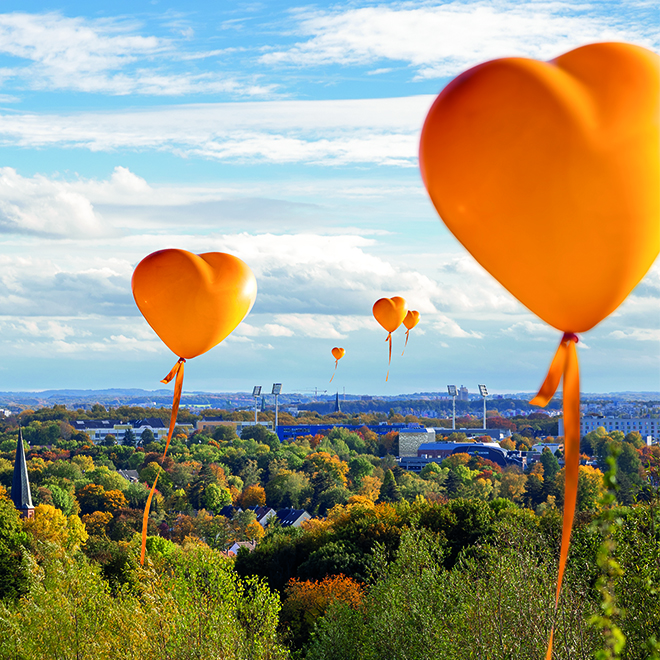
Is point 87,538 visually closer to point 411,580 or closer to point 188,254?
point 411,580

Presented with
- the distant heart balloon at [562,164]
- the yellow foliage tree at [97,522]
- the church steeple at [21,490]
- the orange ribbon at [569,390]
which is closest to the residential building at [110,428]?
the church steeple at [21,490]

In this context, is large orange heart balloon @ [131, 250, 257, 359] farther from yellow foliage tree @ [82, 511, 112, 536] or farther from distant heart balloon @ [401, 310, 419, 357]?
yellow foliage tree @ [82, 511, 112, 536]

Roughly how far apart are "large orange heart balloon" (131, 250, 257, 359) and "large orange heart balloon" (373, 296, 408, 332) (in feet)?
51.0

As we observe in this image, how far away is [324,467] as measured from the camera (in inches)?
3932

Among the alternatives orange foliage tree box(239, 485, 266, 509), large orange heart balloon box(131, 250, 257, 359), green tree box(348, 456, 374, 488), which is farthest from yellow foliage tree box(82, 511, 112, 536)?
large orange heart balloon box(131, 250, 257, 359)

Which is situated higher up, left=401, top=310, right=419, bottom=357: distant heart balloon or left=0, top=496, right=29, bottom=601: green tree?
left=401, top=310, right=419, bottom=357: distant heart balloon

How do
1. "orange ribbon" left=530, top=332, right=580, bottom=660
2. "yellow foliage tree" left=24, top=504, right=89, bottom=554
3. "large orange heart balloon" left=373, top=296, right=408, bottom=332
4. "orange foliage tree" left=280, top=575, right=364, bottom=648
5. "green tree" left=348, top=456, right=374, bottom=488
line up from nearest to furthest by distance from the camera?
"orange ribbon" left=530, top=332, right=580, bottom=660
"large orange heart balloon" left=373, top=296, right=408, bottom=332
"orange foliage tree" left=280, top=575, right=364, bottom=648
"yellow foliage tree" left=24, top=504, right=89, bottom=554
"green tree" left=348, top=456, right=374, bottom=488

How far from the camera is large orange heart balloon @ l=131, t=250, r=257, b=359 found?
11031 millimetres

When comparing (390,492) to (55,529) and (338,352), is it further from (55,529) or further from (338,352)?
(338,352)

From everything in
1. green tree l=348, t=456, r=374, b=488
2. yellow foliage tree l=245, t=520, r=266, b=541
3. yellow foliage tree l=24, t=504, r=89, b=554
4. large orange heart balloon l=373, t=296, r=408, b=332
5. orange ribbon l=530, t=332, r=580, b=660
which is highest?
large orange heart balloon l=373, t=296, r=408, b=332

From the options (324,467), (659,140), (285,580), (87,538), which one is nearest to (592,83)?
(659,140)

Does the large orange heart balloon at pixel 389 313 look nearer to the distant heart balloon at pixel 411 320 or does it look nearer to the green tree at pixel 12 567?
the distant heart balloon at pixel 411 320

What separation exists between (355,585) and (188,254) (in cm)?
2522

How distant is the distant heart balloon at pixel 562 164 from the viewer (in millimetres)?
4539
